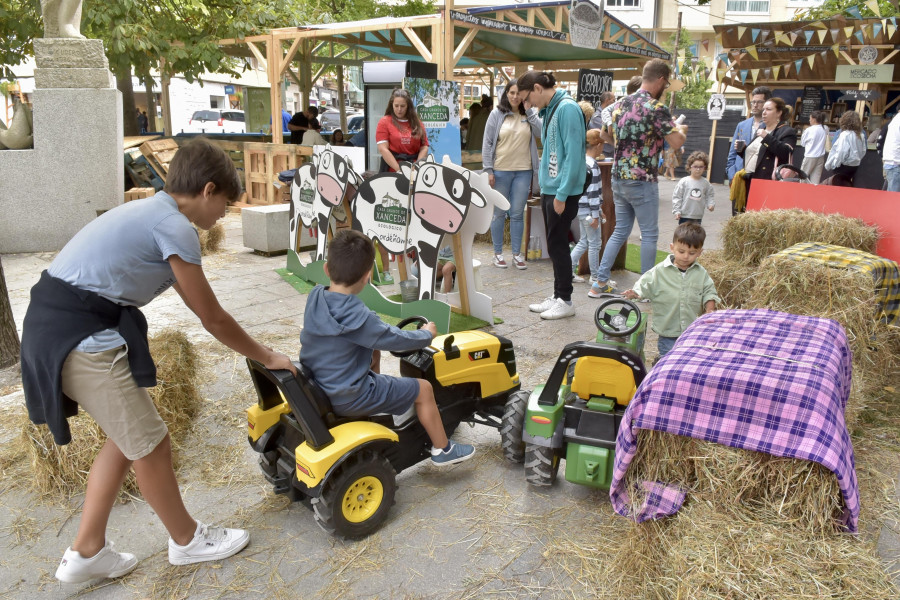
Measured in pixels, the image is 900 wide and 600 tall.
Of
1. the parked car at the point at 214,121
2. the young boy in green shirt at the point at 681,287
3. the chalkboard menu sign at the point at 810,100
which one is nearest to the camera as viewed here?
the young boy in green shirt at the point at 681,287

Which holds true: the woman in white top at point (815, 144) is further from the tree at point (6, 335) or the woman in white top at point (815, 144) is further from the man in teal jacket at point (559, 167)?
the tree at point (6, 335)

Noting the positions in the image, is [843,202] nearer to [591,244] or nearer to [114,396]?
[591,244]

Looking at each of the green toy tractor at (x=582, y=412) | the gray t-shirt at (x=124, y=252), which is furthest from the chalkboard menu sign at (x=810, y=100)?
the gray t-shirt at (x=124, y=252)

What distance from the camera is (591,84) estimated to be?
10.2 meters

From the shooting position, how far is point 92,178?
8.40 m

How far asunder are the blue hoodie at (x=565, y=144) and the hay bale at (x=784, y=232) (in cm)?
151

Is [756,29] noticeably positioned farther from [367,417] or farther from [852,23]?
[367,417]

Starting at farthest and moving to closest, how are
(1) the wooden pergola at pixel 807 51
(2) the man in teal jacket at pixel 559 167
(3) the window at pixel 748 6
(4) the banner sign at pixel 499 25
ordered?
(3) the window at pixel 748 6 → (1) the wooden pergola at pixel 807 51 → (4) the banner sign at pixel 499 25 → (2) the man in teal jacket at pixel 559 167

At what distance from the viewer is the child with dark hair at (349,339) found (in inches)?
110

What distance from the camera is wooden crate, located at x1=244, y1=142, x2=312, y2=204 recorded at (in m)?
11.3

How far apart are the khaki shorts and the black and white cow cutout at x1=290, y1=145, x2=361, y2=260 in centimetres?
437

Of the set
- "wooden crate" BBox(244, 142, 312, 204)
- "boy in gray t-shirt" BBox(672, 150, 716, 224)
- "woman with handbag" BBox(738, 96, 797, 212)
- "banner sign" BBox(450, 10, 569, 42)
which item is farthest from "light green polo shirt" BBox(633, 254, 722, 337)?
"wooden crate" BBox(244, 142, 312, 204)

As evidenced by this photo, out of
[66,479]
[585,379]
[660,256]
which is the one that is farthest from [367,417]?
[660,256]

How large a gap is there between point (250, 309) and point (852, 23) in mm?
14911
